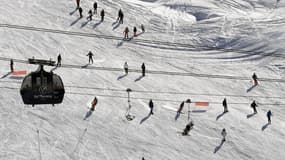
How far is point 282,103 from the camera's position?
43750 mm

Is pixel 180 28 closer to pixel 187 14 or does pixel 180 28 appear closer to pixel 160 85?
pixel 187 14

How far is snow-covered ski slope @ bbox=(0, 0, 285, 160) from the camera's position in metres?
34.3

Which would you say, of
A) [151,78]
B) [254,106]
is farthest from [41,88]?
[151,78]

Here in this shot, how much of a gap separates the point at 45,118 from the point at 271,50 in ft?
84.3

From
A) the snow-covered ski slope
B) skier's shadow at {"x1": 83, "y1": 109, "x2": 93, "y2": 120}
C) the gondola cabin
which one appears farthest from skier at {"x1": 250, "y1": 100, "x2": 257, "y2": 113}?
the gondola cabin

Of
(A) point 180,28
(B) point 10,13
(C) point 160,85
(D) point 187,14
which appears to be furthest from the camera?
(D) point 187,14

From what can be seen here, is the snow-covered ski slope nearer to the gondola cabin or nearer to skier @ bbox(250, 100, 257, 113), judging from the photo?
skier @ bbox(250, 100, 257, 113)

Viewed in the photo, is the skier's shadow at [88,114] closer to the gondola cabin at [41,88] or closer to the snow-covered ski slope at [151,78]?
the snow-covered ski slope at [151,78]

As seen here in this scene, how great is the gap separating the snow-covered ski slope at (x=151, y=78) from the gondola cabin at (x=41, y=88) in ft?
32.9

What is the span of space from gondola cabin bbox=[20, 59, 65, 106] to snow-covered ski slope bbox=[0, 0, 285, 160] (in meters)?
10.0

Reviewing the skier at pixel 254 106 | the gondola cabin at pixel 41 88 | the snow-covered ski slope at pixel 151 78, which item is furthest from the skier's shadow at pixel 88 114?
the gondola cabin at pixel 41 88

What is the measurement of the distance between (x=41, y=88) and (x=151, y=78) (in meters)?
22.6

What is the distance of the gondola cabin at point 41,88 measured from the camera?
72.2 ft

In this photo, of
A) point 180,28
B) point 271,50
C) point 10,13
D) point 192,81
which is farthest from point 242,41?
point 10,13
